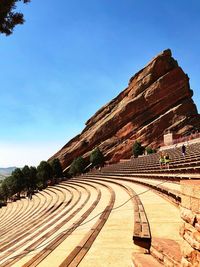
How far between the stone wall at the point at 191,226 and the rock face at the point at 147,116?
65.9m

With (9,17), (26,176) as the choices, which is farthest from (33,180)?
(9,17)

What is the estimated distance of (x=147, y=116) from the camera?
74.8 meters

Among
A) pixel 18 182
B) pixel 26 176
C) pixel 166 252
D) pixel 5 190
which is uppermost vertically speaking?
pixel 166 252

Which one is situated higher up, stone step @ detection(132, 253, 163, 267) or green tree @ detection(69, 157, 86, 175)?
green tree @ detection(69, 157, 86, 175)

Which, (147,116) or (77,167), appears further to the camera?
(147,116)

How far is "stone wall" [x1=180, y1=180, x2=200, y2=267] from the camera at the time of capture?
3670 mm

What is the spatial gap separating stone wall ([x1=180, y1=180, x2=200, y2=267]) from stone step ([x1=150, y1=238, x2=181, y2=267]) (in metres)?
0.26

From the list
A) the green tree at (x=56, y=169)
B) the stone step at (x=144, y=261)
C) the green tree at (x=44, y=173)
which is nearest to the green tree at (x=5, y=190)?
the green tree at (x=44, y=173)

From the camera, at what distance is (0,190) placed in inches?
3354

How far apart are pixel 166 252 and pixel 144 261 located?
1.35 ft

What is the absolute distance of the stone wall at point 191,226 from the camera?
12.0 ft

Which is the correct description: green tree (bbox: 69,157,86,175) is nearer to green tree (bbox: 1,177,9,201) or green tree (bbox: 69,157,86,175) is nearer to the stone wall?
green tree (bbox: 1,177,9,201)

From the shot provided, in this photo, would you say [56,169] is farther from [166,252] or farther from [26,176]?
[166,252]

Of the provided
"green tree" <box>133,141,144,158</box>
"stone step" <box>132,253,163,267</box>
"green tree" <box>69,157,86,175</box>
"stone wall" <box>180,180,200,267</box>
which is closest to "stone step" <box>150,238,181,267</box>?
"stone step" <box>132,253,163,267</box>
